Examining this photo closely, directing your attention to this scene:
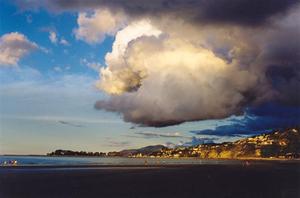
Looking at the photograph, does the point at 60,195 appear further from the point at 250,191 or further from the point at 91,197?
the point at 250,191

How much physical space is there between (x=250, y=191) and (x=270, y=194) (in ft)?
13.6

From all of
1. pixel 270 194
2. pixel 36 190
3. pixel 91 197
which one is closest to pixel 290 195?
pixel 270 194

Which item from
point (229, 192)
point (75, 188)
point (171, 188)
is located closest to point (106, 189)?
point (75, 188)

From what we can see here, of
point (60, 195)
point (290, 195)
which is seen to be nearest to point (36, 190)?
→ point (60, 195)

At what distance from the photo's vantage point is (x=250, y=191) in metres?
62.8

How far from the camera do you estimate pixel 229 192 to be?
6034cm

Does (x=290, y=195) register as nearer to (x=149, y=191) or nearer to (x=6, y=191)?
(x=149, y=191)

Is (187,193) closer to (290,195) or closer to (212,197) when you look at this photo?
(212,197)

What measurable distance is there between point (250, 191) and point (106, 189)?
1879cm

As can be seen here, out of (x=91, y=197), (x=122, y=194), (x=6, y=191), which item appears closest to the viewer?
(x=91, y=197)

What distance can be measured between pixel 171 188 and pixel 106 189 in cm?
898

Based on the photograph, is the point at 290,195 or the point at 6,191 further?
the point at 6,191

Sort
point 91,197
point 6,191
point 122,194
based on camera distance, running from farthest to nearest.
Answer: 1. point 6,191
2. point 122,194
3. point 91,197

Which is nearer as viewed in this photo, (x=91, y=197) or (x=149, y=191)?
(x=91, y=197)
